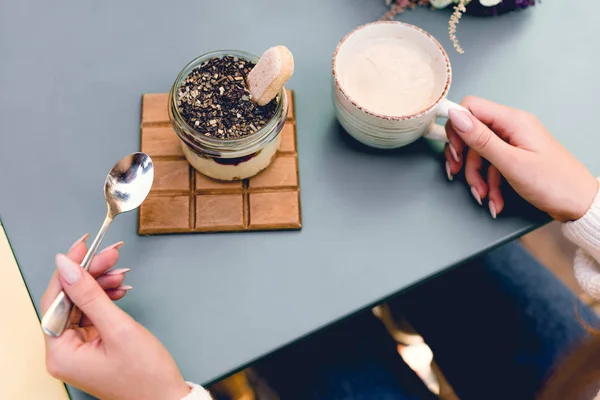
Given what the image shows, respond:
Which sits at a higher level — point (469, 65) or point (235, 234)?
point (469, 65)

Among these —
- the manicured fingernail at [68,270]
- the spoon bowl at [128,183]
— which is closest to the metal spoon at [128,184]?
the spoon bowl at [128,183]

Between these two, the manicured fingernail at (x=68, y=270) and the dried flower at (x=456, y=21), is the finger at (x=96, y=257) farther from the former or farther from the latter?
the dried flower at (x=456, y=21)

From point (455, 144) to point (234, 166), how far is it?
1.21 feet

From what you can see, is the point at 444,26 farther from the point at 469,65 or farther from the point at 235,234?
the point at 235,234

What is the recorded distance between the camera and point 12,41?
95cm

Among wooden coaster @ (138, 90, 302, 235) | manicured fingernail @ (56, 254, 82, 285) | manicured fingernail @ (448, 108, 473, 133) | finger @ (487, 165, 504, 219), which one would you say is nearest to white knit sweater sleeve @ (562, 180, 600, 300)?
finger @ (487, 165, 504, 219)

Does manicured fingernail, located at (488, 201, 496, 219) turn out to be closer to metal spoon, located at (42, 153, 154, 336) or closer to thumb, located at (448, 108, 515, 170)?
thumb, located at (448, 108, 515, 170)

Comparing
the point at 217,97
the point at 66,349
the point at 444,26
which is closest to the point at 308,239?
the point at 217,97

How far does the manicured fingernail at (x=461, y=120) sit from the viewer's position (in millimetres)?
824

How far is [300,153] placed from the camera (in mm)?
917

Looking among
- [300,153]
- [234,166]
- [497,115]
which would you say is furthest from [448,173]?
[234,166]

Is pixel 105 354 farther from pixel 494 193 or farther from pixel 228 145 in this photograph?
pixel 494 193

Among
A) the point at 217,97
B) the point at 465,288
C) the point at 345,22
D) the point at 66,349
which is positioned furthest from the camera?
the point at 465,288

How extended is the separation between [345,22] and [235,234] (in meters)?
0.47
